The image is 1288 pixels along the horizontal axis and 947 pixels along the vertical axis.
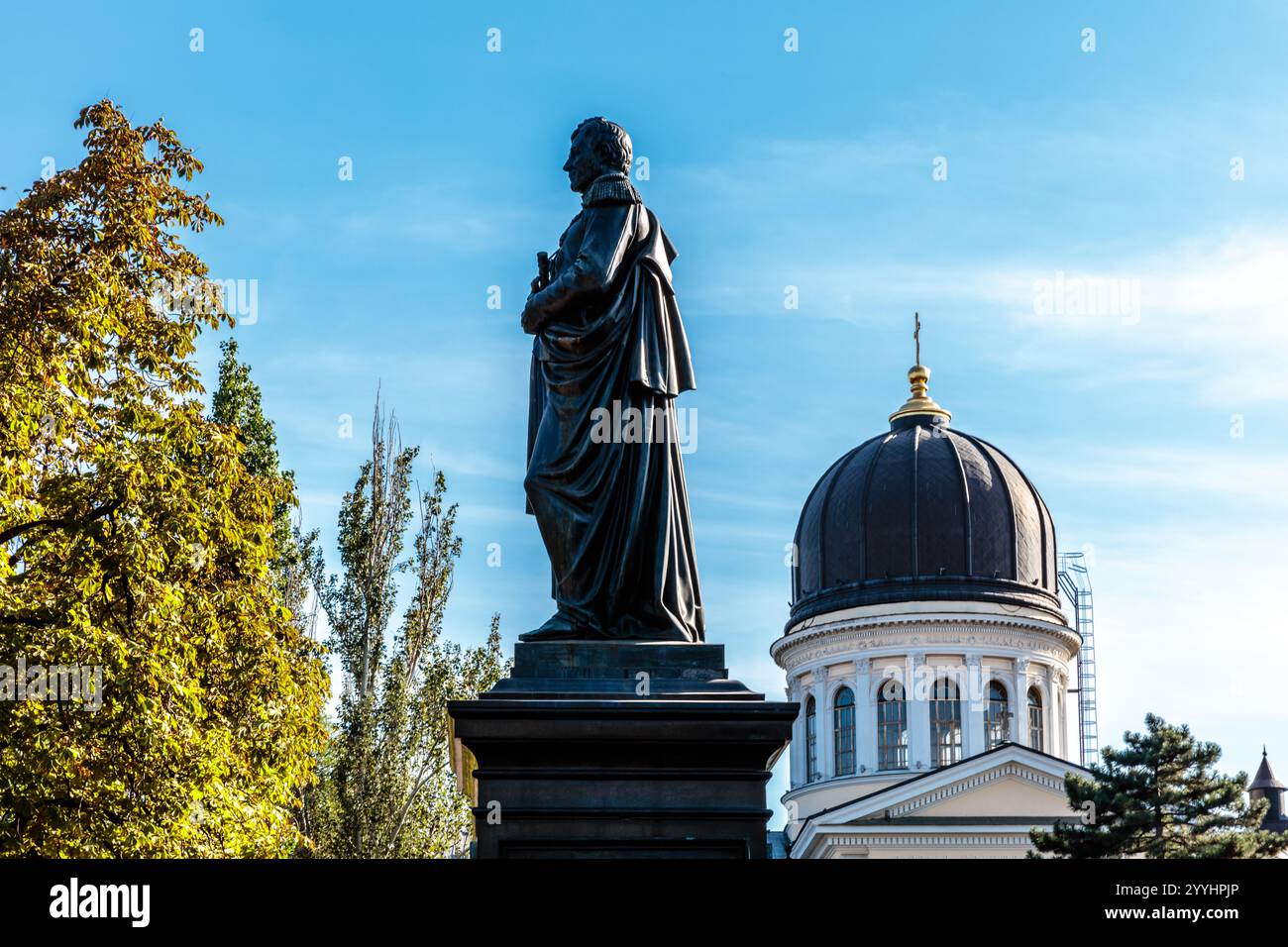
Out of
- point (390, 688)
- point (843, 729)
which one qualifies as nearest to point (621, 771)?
point (390, 688)

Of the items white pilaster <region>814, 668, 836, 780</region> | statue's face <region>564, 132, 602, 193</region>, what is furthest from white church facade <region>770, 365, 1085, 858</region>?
statue's face <region>564, 132, 602, 193</region>

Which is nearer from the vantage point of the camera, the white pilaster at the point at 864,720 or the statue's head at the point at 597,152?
the statue's head at the point at 597,152

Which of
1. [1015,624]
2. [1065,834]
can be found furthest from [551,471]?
[1015,624]

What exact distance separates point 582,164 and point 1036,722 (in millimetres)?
56931

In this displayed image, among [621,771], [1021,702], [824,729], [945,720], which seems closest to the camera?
[621,771]

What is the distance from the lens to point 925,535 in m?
65.5

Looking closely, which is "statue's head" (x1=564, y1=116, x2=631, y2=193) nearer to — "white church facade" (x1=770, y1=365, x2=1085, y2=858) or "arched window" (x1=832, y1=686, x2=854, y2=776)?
"white church facade" (x1=770, y1=365, x2=1085, y2=858)

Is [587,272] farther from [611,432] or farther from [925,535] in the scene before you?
[925,535]

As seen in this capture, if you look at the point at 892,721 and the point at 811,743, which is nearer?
the point at 892,721

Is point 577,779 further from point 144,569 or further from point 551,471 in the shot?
point 144,569

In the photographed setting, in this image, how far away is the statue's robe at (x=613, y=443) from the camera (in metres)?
9.68

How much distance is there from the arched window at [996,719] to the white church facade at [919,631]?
5 cm

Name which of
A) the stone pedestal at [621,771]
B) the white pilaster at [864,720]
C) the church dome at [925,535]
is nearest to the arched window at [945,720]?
the white pilaster at [864,720]

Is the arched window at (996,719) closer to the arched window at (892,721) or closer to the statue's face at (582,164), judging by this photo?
the arched window at (892,721)
